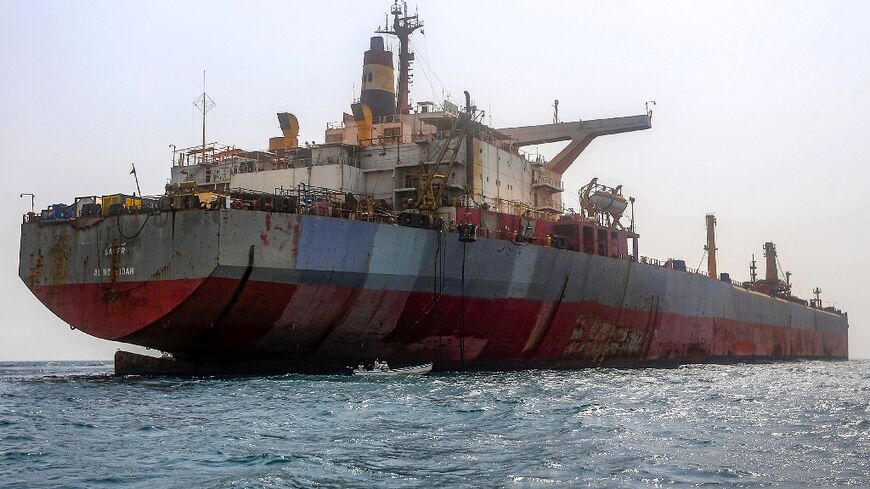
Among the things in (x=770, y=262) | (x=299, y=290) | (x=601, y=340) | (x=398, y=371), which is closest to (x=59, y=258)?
(x=299, y=290)

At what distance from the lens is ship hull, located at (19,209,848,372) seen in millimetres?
24172

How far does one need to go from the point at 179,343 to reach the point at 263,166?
1013 centimetres

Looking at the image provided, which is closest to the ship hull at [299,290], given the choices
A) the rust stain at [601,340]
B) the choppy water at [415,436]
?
the rust stain at [601,340]

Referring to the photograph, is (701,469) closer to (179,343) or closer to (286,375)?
(286,375)

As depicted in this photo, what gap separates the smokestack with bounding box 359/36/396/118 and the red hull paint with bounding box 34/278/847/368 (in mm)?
11254

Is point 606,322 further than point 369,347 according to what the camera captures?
Yes

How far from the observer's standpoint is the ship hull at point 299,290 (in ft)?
79.3

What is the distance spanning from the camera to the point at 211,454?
1264cm

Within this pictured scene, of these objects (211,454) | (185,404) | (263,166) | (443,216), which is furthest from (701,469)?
(263,166)

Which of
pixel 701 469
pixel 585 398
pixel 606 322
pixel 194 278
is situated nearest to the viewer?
pixel 701 469

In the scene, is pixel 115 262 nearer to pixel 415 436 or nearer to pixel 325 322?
pixel 325 322

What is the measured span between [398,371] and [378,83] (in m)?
14.9

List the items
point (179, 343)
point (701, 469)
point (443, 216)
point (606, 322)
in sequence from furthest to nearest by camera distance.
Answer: point (606, 322), point (443, 216), point (179, 343), point (701, 469)

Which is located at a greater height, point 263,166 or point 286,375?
point 263,166
